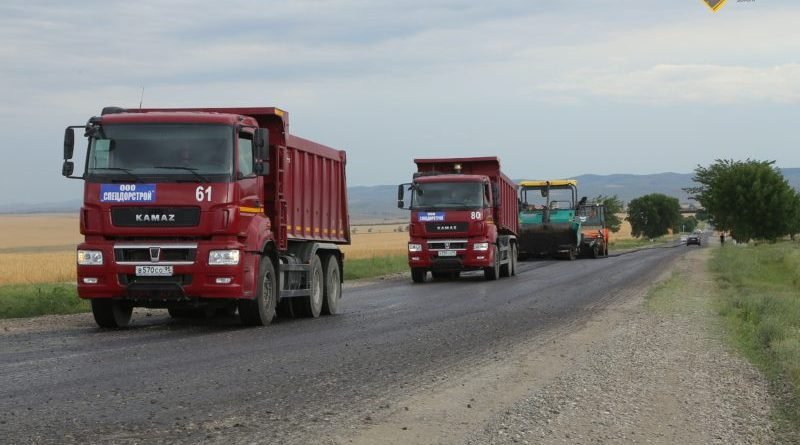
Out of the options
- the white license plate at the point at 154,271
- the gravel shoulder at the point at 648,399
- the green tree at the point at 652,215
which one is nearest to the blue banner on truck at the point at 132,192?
the white license plate at the point at 154,271

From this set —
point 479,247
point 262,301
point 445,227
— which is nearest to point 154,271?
point 262,301

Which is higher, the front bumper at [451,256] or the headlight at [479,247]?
the headlight at [479,247]

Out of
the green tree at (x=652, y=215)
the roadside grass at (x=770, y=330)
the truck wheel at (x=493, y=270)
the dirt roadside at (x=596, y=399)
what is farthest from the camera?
the green tree at (x=652, y=215)

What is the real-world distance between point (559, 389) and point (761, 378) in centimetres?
234

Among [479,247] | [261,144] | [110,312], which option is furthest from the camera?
[479,247]

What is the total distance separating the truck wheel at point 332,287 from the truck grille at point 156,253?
15.0 ft

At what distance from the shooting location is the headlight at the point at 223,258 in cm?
1407

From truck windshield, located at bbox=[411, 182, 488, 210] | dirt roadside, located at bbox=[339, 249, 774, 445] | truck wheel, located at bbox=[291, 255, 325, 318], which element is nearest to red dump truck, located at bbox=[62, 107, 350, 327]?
truck wheel, located at bbox=[291, 255, 325, 318]

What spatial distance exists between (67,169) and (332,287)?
19.5 feet

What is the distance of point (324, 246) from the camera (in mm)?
18250

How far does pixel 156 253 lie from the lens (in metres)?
14.1

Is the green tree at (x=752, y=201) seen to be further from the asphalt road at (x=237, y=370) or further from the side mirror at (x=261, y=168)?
the side mirror at (x=261, y=168)

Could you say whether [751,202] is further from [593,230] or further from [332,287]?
[332,287]

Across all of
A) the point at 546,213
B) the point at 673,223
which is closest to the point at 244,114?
the point at 546,213
